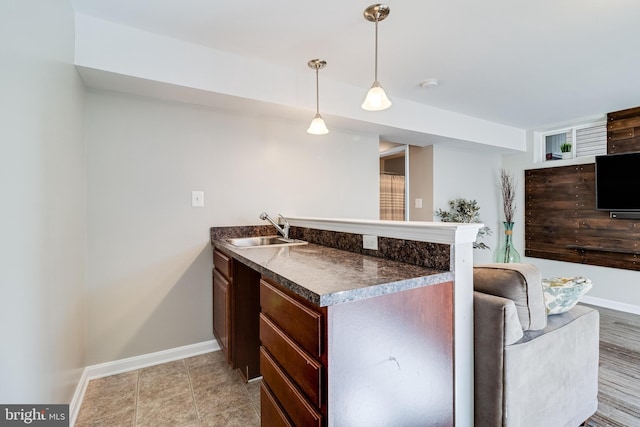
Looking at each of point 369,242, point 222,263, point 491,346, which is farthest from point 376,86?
point 222,263

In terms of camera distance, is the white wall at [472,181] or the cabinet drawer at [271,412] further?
the white wall at [472,181]

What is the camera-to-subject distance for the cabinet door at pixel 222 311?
81.3 inches

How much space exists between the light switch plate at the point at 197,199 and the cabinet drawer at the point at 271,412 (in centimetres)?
159

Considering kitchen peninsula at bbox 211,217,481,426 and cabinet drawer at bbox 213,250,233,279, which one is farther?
cabinet drawer at bbox 213,250,233,279

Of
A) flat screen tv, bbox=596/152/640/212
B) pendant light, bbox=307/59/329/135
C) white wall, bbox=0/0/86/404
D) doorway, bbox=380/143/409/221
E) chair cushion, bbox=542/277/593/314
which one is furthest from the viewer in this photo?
doorway, bbox=380/143/409/221

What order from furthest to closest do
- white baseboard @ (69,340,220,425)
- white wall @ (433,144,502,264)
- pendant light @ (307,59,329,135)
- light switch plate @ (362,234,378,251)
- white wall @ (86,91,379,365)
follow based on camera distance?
white wall @ (433,144,502,264), pendant light @ (307,59,329,135), white wall @ (86,91,379,365), white baseboard @ (69,340,220,425), light switch plate @ (362,234,378,251)

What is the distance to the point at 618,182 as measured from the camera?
134 inches

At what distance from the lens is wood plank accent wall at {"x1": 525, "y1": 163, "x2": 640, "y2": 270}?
11.6ft

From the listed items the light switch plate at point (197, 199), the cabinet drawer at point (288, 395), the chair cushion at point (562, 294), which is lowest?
the cabinet drawer at point (288, 395)

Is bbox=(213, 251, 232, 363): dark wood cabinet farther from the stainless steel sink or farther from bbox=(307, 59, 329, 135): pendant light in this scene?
bbox=(307, 59, 329, 135): pendant light

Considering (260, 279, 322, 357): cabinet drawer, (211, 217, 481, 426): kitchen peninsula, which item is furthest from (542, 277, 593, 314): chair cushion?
(260, 279, 322, 357): cabinet drawer

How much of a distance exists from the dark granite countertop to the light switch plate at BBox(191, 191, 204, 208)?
0.94 meters

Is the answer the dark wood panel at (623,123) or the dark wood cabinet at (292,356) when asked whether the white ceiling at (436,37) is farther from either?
the dark wood cabinet at (292,356)

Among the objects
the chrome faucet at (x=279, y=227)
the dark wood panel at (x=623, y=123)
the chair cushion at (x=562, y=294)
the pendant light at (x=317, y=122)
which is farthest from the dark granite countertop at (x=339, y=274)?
the dark wood panel at (x=623, y=123)
